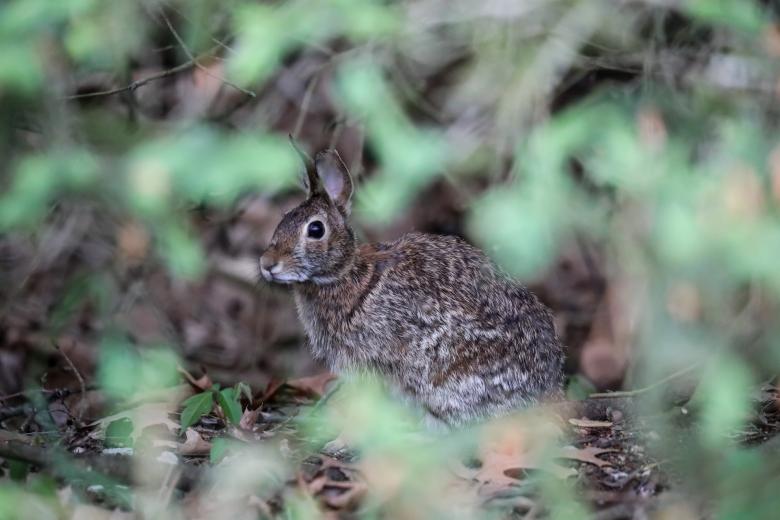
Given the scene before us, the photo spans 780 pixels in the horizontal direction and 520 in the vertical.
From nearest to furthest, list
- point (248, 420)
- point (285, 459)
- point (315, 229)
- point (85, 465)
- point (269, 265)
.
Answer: point (85, 465)
point (285, 459)
point (269, 265)
point (315, 229)
point (248, 420)

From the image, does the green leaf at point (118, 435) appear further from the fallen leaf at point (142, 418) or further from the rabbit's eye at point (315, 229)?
the rabbit's eye at point (315, 229)

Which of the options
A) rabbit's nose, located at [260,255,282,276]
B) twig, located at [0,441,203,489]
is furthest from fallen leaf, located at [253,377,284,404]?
twig, located at [0,441,203,489]

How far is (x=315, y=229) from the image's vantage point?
520 centimetres

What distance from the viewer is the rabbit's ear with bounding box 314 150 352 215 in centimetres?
539

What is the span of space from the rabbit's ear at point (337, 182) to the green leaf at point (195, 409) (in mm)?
1037

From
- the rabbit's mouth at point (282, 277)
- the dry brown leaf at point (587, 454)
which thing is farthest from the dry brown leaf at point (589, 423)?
the rabbit's mouth at point (282, 277)

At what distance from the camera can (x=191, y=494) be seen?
405 cm

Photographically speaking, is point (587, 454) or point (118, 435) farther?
point (118, 435)

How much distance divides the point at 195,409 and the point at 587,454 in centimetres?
161

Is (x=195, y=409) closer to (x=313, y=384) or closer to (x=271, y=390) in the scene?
(x=271, y=390)

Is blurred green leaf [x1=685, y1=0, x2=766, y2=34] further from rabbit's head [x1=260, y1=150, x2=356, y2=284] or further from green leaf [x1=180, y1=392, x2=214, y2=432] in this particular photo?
green leaf [x1=180, y1=392, x2=214, y2=432]

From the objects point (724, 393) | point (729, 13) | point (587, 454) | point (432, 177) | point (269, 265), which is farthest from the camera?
point (432, 177)

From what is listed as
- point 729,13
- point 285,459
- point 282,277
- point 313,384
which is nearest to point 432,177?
point 282,277

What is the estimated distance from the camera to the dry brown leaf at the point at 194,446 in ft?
15.8
